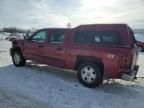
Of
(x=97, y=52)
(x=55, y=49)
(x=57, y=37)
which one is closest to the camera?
(x=97, y=52)

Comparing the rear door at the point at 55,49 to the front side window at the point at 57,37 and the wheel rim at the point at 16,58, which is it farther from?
the wheel rim at the point at 16,58

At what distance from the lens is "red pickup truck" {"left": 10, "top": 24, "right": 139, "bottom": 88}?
622cm

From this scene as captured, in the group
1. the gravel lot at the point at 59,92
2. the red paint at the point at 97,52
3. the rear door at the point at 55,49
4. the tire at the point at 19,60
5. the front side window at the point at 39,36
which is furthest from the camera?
the tire at the point at 19,60

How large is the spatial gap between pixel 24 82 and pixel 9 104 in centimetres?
190

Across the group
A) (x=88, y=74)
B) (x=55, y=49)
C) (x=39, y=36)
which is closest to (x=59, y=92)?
(x=88, y=74)

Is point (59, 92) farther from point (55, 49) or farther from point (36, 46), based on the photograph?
point (36, 46)

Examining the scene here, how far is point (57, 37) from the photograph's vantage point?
25.9ft

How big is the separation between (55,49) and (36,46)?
1.20 meters

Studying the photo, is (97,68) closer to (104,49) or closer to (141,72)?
(104,49)

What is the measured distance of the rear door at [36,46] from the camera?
331 inches

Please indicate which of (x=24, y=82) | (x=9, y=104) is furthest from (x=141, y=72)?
(x=9, y=104)

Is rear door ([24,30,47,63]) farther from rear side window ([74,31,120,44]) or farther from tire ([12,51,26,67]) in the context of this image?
rear side window ([74,31,120,44])

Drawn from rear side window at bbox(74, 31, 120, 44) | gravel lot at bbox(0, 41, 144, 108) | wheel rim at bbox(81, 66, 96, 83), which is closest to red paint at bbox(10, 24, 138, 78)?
rear side window at bbox(74, 31, 120, 44)

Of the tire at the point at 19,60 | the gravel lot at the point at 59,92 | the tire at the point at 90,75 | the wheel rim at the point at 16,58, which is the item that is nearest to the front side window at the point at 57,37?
the gravel lot at the point at 59,92
